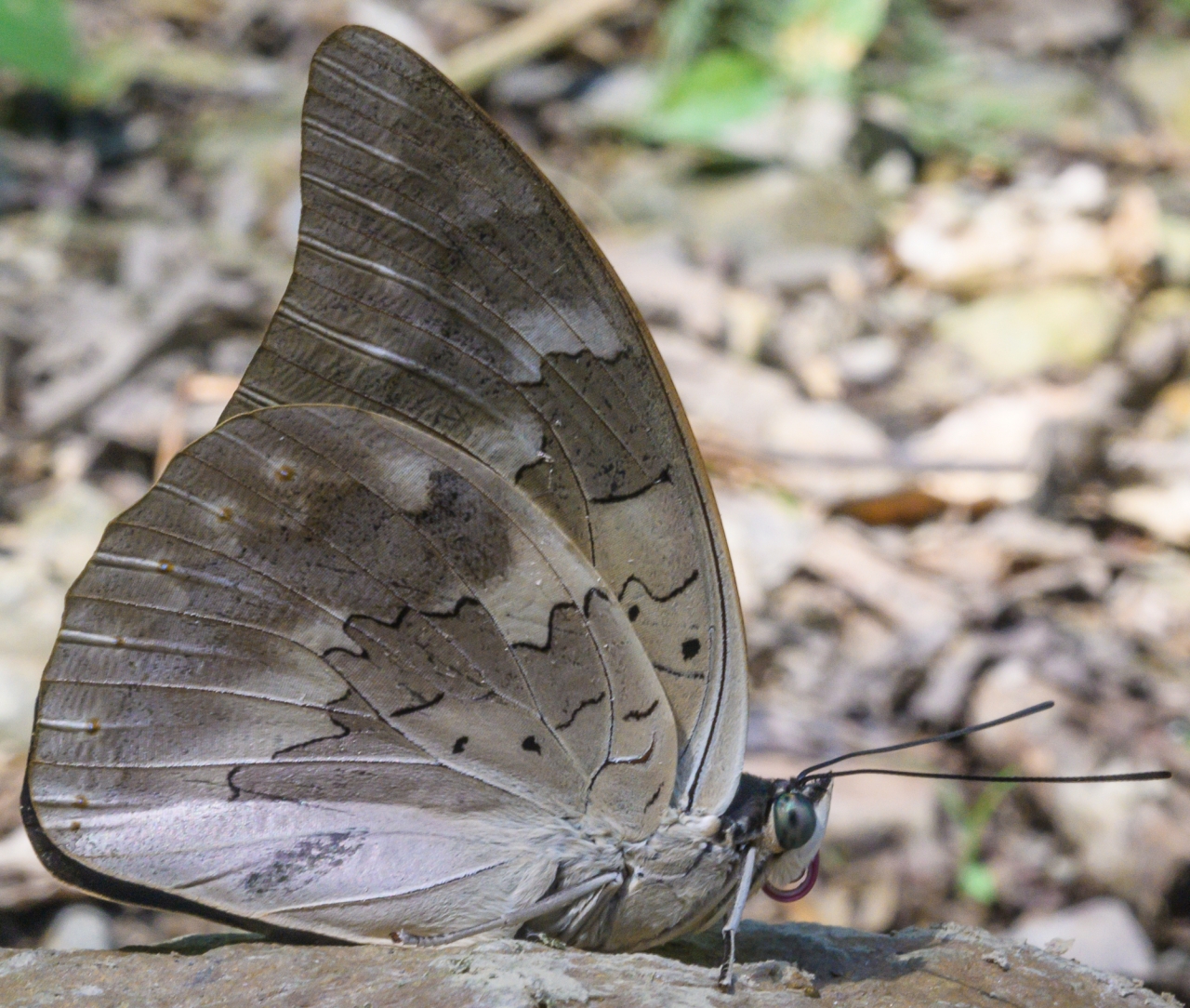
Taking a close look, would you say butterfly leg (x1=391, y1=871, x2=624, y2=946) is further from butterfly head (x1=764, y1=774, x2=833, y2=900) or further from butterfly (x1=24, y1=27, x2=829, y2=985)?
butterfly head (x1=764, y1=774, x2=833, y2=900)

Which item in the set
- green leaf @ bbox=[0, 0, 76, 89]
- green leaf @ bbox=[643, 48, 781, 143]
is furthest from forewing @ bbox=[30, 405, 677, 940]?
green leaf @ bbox=[643, 48, 781, 143]

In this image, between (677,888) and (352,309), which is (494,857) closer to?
(677,888)

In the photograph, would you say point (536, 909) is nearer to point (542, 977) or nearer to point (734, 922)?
point (542, 977)

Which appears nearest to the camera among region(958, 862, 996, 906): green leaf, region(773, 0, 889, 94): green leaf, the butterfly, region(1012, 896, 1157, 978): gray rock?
the butterfly

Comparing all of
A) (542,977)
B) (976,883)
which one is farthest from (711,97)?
(542,977)

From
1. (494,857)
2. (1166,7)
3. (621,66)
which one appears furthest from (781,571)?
(1166,7)

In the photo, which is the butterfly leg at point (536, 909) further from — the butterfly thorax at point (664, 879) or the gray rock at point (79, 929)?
the gray rock at point (79, 929)

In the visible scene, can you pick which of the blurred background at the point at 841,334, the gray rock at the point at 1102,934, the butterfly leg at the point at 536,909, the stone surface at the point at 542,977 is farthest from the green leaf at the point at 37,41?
the gray rock at the point at 1102,934
